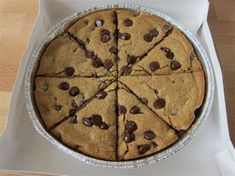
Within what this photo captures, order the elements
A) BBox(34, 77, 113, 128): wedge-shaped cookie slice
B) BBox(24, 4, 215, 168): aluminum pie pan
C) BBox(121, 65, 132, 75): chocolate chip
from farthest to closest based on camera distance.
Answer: BBox(121, 65, 132, 75): chocolate chip
BBox(34, 77, 113, 128): wedge-shaped cookie slice
BBox(24, 4, 215, 168): aluminum pie pan

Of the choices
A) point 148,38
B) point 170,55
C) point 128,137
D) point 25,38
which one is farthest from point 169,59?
point 25,38

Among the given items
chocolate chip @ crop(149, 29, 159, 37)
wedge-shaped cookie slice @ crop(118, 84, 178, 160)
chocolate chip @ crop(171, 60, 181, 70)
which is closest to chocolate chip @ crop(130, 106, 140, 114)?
wedge-shaped cookie slice @ crop(118, 84, 178, 160)

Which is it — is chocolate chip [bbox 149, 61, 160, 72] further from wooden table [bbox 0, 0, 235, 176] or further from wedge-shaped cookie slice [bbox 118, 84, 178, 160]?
wooden table [bbox 0, 0, 235, 176]

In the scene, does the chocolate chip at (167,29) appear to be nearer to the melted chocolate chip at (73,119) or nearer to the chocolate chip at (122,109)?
the chocolate chip at (122,109)

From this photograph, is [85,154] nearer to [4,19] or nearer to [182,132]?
[182,132]

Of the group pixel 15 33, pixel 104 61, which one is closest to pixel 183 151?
pixel 104 61

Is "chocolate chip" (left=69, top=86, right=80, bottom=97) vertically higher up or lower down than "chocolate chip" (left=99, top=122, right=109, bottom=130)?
higher up

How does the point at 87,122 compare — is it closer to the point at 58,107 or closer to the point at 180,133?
the point at 58,107
